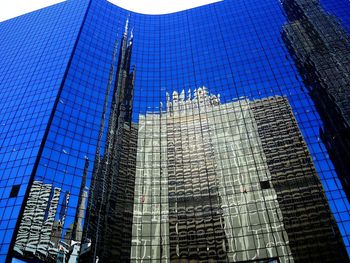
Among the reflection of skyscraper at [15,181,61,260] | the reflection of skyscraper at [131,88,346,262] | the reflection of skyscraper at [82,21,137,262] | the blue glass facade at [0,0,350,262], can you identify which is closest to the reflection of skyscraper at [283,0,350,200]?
the blue glass facade at [0,0,350,262]

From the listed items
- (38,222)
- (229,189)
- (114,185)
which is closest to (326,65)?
(229,189)

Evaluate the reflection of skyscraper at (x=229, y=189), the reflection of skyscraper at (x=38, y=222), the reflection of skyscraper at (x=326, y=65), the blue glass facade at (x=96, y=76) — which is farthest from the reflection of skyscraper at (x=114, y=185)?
the reflection of skyscraper at (x=326, y=65)

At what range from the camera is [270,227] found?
42344 millimetres

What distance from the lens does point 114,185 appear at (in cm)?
4869

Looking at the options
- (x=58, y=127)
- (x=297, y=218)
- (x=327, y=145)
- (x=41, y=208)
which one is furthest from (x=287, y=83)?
(x=41, y=208)

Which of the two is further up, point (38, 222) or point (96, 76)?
point (96, 76)

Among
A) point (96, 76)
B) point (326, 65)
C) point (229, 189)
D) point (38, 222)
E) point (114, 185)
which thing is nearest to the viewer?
point (38, 222)

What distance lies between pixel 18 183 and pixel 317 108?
161 ft

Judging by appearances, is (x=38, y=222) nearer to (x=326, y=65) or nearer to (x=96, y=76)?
(x=96, y=76)

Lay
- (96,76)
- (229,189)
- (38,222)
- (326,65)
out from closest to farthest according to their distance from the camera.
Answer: (38,222)
(229,189)
(326,65)
(96,76)

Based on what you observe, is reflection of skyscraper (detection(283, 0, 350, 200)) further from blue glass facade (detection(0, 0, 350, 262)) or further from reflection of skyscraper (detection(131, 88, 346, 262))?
reflection of skyscraper (detection(131, 88, 346, 262))

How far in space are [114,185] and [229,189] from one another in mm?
18616

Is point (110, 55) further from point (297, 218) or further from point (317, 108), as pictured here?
point (297, 218)

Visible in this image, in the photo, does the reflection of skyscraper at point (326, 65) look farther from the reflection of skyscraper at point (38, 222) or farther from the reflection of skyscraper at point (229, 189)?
the reflection of skyscraper at point (38, 222)
